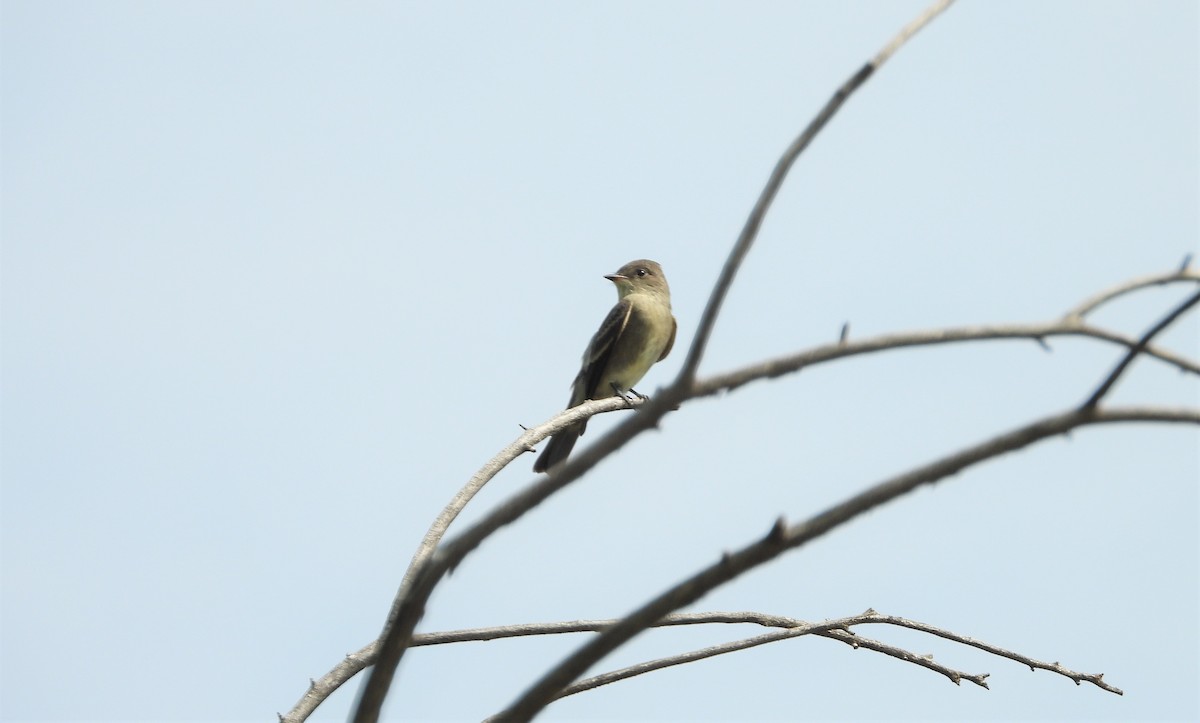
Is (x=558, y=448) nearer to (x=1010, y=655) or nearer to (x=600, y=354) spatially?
(x=600, y=354)

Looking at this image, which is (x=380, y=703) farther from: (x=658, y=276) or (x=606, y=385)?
(x=658, y=276)

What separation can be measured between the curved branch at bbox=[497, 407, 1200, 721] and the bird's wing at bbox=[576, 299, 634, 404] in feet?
30.8

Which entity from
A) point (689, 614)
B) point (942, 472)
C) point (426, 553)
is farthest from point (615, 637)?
point (689, 614)

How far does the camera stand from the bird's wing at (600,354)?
40.0 ft

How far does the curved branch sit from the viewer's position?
2627mm

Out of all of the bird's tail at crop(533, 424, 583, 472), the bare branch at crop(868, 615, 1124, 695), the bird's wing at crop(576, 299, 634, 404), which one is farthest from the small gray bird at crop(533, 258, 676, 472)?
the bare branch at crop(868, 615, 1124, 695)

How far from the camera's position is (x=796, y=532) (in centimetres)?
269

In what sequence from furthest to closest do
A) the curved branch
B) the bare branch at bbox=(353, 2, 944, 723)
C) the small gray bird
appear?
the small gray bird < the bare branch at bbox=(353, 2, 944, 723) < the curved branch

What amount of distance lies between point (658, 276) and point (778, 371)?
1055 centimetres

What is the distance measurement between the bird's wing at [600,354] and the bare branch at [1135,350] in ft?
31.1

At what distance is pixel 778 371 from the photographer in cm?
286

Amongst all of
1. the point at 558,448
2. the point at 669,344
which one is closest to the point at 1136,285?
the point at 558,448

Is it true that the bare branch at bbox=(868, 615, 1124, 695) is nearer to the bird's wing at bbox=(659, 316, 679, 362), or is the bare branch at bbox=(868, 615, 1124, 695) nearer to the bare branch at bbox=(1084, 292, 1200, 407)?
the bare branch at bbox=(1084, 292, 1200, 407)

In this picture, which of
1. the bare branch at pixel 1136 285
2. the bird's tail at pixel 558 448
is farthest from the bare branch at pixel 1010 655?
the bird's tail at pixel 558 448
